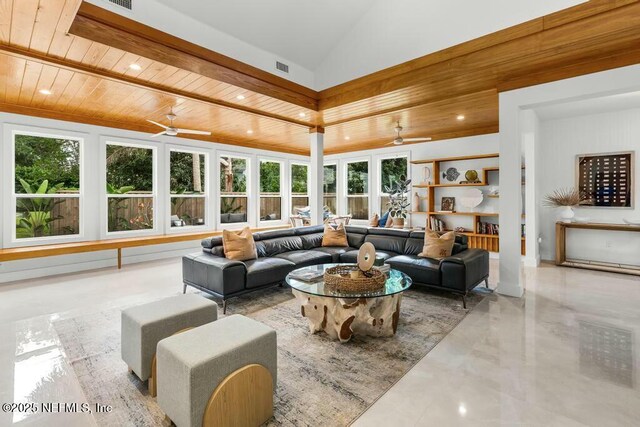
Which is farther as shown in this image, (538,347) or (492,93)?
(492,93)

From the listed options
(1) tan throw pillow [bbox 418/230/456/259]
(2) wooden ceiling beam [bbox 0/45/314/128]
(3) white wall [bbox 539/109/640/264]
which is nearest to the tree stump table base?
(1) tan throw pillow [bbox 418/230/456/259]

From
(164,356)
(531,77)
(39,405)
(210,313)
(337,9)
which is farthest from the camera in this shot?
(337,9)

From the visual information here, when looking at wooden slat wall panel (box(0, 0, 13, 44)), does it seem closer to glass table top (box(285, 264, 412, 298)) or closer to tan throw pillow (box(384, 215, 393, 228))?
glass table top (box(285, 264, 412, 298))

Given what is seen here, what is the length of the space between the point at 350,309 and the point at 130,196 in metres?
5.62

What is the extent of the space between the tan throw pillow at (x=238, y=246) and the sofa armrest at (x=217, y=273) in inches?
5.8

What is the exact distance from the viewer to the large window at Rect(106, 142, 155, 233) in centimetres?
625

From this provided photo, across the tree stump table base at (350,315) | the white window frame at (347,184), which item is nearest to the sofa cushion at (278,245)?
the tree stump table base at (350,315)

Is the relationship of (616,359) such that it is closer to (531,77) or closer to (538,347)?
(538,347)

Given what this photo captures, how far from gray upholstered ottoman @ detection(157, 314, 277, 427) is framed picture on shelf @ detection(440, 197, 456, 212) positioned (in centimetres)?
620

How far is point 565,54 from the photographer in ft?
11.3

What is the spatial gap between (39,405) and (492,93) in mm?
5816

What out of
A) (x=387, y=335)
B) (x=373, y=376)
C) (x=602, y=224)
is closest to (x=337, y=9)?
(x=387, y=335)

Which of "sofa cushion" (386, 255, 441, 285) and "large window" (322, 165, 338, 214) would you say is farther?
"large window" (322, 165, 338, 214)

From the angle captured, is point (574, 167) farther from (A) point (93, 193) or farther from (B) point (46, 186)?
(B) point (46, 186)
